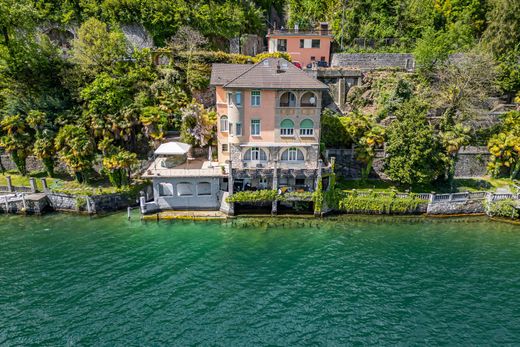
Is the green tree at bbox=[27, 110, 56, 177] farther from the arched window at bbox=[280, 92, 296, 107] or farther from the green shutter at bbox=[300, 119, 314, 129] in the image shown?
the green shutter at bbox=[300, 119, 314, 129]

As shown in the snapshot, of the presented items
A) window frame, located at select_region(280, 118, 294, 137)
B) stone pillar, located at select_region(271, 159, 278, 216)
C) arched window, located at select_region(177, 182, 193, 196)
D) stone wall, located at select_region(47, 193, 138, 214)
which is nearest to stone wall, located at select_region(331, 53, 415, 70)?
window frame, located at select_region(280, 118, 294, 137)

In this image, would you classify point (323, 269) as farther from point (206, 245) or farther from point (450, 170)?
point (450, 170)

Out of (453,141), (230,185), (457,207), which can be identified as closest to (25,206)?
(230,185)

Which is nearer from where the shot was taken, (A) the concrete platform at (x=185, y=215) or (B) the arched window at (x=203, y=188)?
(A) the concrete platform at (x=185, y=215)

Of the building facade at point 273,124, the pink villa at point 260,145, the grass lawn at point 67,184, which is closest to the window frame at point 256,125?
the building facade at point 273,124

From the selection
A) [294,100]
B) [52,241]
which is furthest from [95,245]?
[294,100]

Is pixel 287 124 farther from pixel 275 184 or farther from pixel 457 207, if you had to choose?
pixel 457 207

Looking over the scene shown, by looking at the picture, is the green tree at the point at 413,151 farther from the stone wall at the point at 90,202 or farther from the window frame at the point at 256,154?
the stone wall at the point at 90,202
